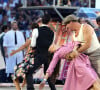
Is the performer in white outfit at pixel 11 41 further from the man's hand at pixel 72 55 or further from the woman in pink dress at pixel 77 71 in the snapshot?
the man's hand at pixel 72 55

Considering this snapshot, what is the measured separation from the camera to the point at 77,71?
6520 mm

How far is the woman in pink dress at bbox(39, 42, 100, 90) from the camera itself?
639cm

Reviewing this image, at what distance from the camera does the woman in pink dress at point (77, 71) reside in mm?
6391

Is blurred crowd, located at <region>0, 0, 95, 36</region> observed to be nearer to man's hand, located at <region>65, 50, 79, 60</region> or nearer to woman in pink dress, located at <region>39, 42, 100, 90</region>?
woman in pink dress, located at <region>39, 42, 100, 90</region>

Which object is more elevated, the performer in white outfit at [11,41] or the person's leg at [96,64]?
the person's leg at [96,64]

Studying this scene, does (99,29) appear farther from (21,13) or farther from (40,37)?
(21,13)

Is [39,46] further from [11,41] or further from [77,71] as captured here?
[11,41]

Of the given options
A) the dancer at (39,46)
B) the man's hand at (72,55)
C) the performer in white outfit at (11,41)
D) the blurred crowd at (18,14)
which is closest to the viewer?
the man's hand at (72,55)

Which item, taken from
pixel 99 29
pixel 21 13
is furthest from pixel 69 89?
pixel 21 13

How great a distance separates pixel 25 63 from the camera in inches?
342

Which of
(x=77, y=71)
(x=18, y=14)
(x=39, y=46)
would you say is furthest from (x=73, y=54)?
(x=18, y=14)

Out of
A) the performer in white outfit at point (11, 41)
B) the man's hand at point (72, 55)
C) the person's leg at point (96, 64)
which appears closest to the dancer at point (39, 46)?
the person's leg at point (96, 64)

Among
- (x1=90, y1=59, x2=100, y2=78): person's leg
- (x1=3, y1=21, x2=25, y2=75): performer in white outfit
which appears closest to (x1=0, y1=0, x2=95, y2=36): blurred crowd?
(x1=3, y1=21, x2=25, y2=75): performer in white outfit

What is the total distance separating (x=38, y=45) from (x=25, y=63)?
1.51ft
